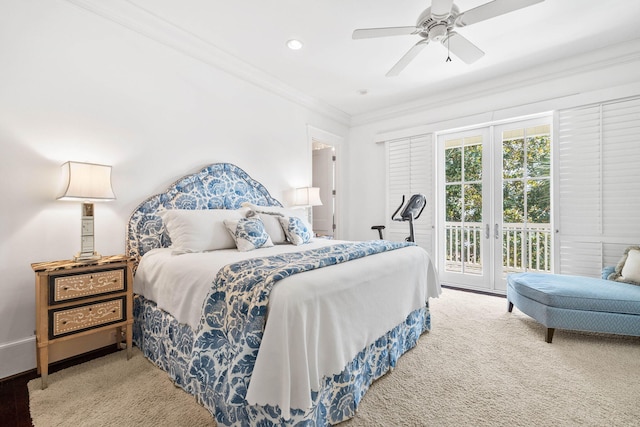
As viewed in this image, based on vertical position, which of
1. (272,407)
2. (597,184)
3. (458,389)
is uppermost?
(597,184)

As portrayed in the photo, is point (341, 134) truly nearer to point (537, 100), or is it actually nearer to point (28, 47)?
point (537, 100)

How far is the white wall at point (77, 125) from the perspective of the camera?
6.36 feet

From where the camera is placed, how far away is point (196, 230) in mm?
2314

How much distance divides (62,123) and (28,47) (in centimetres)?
51

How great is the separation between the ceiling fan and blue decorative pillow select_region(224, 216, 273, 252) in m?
1.69

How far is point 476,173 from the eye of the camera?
3.99 metres

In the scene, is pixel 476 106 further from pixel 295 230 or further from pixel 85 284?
pixel 85 284

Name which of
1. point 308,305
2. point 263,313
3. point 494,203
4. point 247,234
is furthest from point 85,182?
point 494,203

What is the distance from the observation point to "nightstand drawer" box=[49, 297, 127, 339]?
177cm

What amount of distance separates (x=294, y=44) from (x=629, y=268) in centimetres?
375

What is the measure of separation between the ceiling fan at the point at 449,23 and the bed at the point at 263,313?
5.28 ft

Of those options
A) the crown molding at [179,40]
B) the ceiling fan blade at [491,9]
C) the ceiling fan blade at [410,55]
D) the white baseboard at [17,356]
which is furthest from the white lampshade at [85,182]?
the ceiling fan blade at [491,9]

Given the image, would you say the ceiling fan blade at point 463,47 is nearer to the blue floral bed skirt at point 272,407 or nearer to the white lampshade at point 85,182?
the blue floral bed skirt at point 272,407

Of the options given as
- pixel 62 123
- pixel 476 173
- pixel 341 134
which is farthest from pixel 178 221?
pixel 476 173
